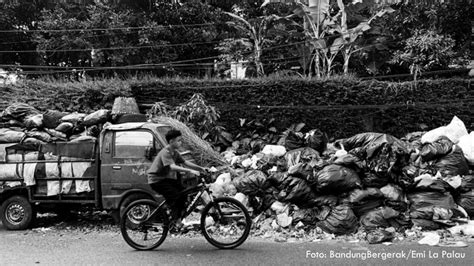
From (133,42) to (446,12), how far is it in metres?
12.0

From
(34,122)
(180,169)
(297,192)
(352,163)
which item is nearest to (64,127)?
(34,122)

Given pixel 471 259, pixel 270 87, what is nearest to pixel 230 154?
pixel 270 87

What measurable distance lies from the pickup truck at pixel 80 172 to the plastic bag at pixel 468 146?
16.0 feet

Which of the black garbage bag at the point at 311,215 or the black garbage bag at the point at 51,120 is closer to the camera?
the black garbage bag at the point at 311,215

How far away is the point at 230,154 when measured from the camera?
384 inches

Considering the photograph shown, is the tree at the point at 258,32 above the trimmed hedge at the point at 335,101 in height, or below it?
above

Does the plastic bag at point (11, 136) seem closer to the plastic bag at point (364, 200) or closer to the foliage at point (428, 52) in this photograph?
the plastic bag at point (364, 200)

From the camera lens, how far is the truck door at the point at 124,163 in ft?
21.2

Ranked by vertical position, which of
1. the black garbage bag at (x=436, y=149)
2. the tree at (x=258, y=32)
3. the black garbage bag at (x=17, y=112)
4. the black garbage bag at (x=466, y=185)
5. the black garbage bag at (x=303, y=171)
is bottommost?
the black garbage bag at (x=466, y=185)

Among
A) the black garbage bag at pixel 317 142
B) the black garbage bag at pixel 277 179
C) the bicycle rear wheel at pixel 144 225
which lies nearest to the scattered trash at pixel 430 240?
the black garbage bag at pixel 277 179

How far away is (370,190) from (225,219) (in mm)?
2463

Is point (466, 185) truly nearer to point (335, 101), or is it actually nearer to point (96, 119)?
point (335, 101)

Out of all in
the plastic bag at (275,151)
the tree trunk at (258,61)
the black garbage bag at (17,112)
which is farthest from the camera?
the tree trunk at (258,61)

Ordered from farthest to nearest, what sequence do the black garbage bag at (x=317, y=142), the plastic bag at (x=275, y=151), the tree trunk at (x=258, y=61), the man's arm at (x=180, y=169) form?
the tree trunk at (x=258, y=61) < the plastic bag at (x=275, y=151) < the black garbage bag at (x=317, y=142) < the man's arm at (x=180, y=169)
